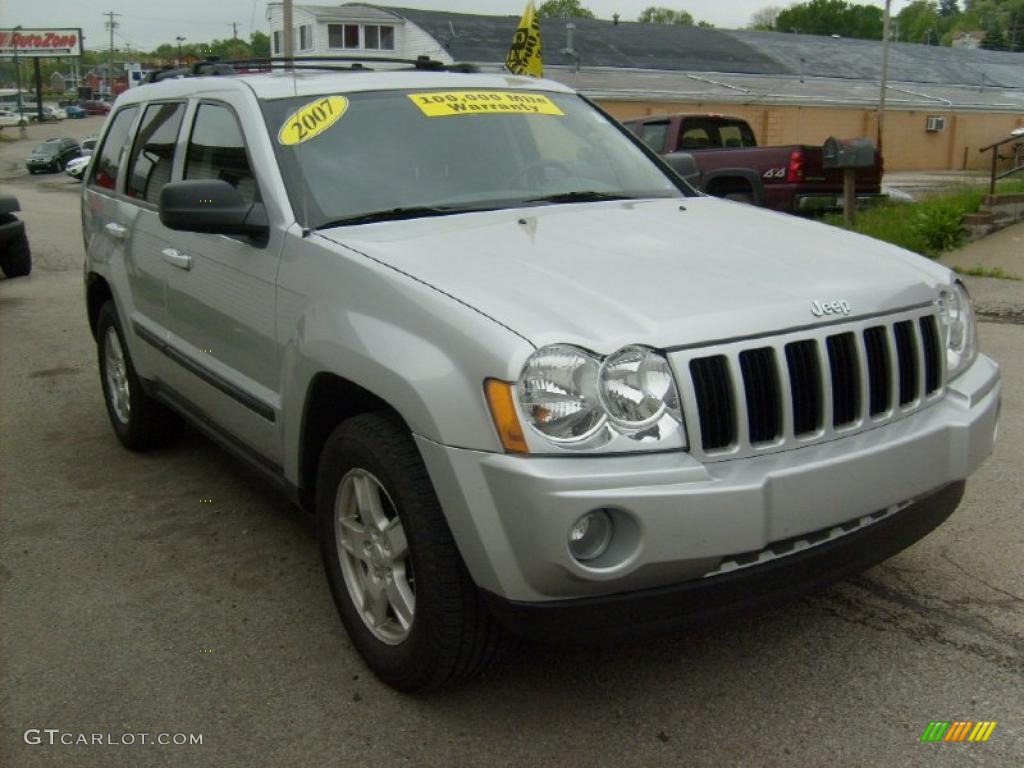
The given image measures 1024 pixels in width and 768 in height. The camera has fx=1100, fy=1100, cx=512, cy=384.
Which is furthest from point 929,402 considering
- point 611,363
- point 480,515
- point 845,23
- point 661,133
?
point 845,23

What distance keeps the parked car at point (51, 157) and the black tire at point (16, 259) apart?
116 feet

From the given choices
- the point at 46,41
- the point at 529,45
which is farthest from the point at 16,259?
the point at 46,41

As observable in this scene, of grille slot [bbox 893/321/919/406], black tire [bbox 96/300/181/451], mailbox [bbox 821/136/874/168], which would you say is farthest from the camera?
mailbox [bbox 821/136/874/168]

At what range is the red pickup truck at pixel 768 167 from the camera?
1330 centimetres

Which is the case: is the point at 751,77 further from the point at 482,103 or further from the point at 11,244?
the point at 482,103

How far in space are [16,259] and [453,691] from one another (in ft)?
32.8

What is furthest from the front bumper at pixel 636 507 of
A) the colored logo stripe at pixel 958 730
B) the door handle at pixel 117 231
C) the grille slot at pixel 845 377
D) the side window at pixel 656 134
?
the side window at pixel 656 134

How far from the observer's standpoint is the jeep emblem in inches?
113

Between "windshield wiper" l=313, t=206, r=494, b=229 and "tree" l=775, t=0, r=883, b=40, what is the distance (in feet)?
309

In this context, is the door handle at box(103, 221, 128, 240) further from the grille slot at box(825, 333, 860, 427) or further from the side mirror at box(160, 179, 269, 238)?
the grille slot at box(825, 333, 860, 427)

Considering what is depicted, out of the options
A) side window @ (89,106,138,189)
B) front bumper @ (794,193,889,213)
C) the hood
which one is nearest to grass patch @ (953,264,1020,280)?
front bumper @ (794,193,889,213)

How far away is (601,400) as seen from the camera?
8.54ft

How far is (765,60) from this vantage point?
45.9 m

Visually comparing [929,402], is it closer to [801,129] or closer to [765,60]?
[801,129]
